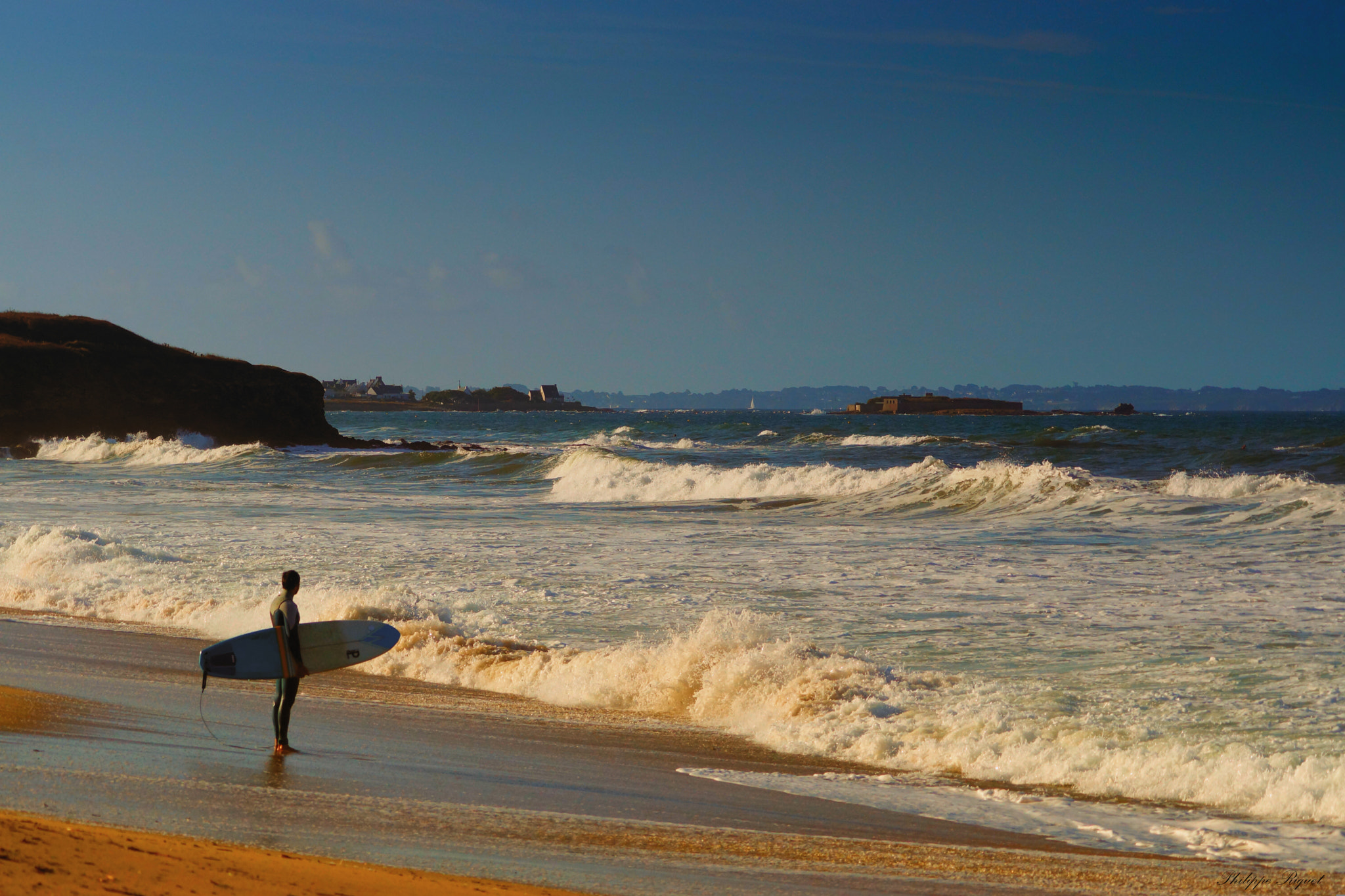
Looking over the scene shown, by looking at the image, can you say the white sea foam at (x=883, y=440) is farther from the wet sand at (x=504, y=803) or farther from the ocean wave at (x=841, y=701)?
the wet sand at (x=504, y=803)

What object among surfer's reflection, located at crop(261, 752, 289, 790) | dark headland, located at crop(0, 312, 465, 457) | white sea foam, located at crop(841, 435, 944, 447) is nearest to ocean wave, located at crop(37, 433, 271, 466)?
dark headland, located at crop(0, 312, 465, 457)

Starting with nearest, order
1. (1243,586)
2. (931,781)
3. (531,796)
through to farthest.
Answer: (531,796), (931,781), (1243,586)

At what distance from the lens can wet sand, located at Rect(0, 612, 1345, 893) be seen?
16.7ft

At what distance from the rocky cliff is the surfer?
58480 mm

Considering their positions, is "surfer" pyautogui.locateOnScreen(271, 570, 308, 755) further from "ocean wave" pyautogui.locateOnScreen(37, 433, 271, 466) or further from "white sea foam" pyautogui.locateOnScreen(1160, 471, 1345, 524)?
"ocean wave" pyautogui.locateOnScreen(37, 433, 271, 466)

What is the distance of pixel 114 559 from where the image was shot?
16.2 meters

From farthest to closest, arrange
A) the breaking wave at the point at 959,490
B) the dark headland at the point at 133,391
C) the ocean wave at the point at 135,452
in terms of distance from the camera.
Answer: the dark headland at the point at 133,391 → the ocean wave at the point at 135,452 → the breaking wave at the point at 959,490

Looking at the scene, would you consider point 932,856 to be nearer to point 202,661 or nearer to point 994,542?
point 202,661

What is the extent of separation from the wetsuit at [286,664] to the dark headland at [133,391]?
48848 mm

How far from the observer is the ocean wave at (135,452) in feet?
160

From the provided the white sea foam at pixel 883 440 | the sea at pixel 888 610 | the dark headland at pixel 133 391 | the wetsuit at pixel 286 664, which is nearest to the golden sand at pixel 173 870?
the wetsuit at pixel 286 664

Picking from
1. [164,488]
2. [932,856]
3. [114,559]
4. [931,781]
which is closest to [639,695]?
[931,781]

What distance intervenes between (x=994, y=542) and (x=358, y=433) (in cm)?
8405

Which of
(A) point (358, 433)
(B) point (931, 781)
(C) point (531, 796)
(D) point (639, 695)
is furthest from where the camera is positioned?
(A) point (358, 433)
